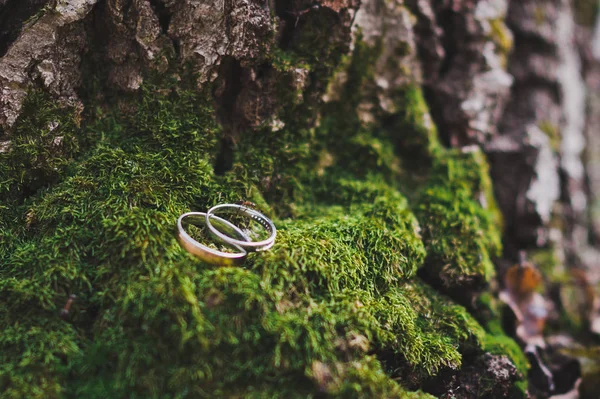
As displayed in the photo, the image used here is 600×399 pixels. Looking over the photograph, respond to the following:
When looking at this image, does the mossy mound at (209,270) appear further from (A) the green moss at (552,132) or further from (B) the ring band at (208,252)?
(A) the green moss at (552,132)

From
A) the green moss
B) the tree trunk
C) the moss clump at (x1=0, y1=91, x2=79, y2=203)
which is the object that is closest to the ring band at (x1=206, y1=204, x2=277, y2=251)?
the tree trunk

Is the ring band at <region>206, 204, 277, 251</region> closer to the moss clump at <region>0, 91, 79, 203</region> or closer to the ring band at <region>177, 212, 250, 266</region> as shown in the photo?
the ring band at <region>177, 212, 250, 266</region>

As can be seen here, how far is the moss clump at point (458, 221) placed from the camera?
128 inches

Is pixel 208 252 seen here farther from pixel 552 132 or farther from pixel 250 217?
pixel 552 132

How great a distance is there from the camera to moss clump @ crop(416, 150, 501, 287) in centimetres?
325

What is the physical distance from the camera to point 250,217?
9.36 feet

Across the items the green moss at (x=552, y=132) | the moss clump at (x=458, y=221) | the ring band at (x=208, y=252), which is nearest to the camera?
the ring band at (x=208, y=252)

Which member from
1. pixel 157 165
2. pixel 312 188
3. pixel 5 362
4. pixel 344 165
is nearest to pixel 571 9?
pixel 344 165

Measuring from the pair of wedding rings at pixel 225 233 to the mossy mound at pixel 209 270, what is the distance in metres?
0.07

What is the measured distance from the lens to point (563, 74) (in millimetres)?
5562

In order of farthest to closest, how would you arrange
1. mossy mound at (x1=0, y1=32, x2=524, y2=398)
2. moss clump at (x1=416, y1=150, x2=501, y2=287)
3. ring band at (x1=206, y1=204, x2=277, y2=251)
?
moss clump at (x1=416, y1=150, x2=501, y2=287), ring band at (x1=206, y1=204, x2=277, y2=251), mossy mound at (x1=0, y1=32, x2=524, y2=398)

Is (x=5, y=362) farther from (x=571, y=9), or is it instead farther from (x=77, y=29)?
(x=571, y=9)

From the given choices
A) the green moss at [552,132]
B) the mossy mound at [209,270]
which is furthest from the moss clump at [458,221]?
the green moss at [552,132]

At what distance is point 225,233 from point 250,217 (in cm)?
22
